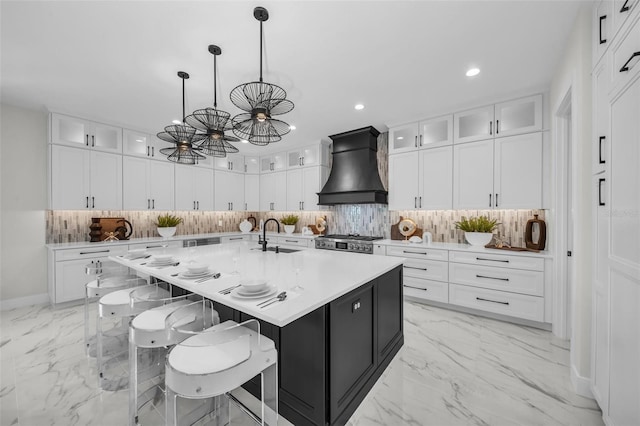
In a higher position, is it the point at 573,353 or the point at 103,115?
the point at 103,115

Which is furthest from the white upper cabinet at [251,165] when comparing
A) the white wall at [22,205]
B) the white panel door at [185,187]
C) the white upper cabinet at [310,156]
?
the white wall at [22,205]

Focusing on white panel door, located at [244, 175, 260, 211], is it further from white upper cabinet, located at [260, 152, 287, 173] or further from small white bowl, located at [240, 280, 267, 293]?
small white bowl, located at [240, 280, 267, 293]

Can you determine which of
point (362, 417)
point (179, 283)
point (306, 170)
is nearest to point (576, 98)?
point (362, 417)

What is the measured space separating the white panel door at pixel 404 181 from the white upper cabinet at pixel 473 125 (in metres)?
0.65

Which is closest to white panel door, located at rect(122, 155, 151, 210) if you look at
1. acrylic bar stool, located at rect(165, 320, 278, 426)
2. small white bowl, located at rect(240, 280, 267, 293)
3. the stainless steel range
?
the stainless steel range

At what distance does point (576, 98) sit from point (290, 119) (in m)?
3.26

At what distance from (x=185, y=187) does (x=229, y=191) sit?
1.01 metres

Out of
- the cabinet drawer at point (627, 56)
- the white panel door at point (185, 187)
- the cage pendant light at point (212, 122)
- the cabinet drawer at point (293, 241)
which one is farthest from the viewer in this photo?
the cabinet drawer at point (293, 241)

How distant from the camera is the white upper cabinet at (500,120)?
3.16 meters

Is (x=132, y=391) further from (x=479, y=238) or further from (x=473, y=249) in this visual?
(x=479, y=238)

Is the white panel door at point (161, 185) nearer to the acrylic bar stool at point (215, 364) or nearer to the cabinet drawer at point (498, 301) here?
the acrylic bar stool at point (215, 364)

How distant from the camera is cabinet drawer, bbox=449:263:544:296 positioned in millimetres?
2932

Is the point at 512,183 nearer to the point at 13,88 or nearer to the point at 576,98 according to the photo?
the point at 576,98

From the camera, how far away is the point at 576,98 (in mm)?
1951
